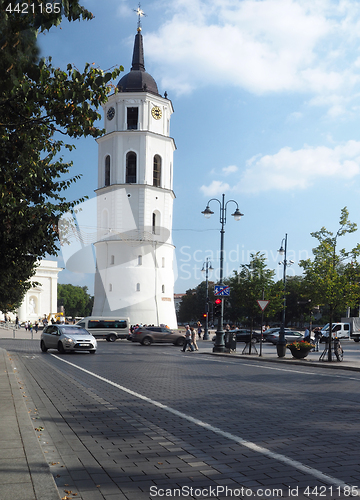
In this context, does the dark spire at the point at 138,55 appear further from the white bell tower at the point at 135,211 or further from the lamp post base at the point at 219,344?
the lamp post base at the point at 219,344

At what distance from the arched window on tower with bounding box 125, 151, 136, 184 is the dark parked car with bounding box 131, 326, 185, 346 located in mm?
26013

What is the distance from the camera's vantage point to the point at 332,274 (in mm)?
26016

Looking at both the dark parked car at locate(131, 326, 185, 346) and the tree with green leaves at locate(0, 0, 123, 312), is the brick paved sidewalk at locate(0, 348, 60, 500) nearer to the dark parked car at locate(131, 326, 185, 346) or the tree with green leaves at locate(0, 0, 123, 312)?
the tree with green leaves at locate(0, 0, 123, 312)

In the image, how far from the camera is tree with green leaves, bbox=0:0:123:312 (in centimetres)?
537

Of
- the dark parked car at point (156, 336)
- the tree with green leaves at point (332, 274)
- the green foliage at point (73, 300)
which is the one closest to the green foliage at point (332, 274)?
the tree with green leaves at point (332, 274)

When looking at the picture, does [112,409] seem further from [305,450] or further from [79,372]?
[79,372]

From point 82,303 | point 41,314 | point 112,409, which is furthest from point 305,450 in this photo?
point 82,303

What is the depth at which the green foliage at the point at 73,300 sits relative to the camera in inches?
6585

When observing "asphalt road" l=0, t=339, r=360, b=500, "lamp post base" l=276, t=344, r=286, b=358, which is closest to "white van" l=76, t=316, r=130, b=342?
"lamp post base" l=276, t=344, r=286, b=358

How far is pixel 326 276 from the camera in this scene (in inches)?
1023

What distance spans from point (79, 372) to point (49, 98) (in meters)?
11.0

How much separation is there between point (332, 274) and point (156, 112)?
153ft

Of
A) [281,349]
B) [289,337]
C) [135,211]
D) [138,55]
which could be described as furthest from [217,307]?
[138,55]

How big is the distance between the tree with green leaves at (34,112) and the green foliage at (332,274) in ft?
47.6
